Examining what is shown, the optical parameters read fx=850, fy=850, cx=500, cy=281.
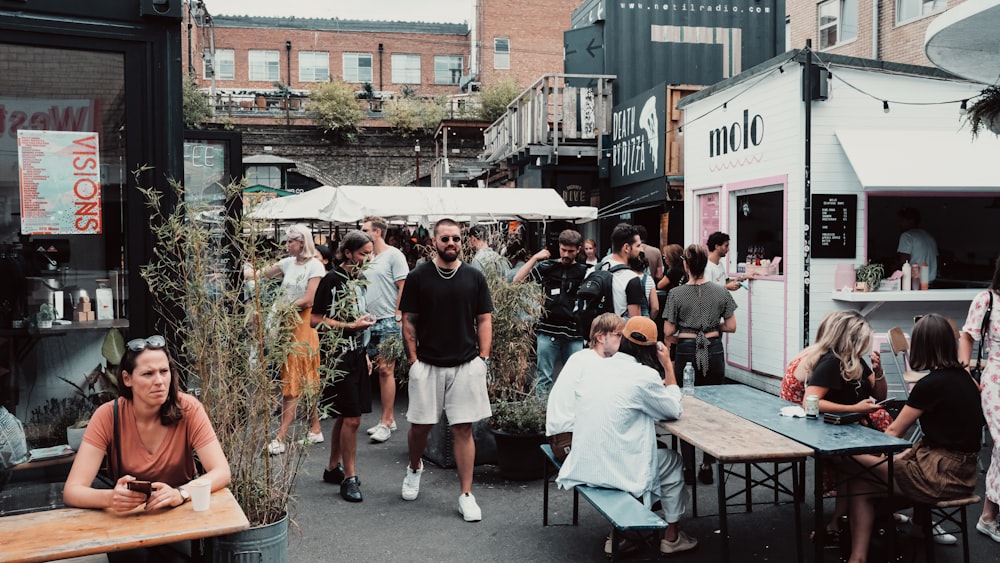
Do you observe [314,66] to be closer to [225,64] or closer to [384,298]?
[225,64]

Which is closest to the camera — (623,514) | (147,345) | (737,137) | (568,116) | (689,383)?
(147,345)

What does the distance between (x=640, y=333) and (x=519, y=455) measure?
162 cm

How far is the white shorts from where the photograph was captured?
537cm

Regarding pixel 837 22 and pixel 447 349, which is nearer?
pixel 447 349

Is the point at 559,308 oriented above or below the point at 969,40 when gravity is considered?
below

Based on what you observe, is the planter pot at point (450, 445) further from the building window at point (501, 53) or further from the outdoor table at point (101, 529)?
the building window at point (501, 53)

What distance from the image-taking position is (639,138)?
13.6 metres

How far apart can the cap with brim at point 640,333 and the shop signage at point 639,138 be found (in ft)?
25.8

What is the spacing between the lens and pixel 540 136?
15.3 metres

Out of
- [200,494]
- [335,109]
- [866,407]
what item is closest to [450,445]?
[866,407]

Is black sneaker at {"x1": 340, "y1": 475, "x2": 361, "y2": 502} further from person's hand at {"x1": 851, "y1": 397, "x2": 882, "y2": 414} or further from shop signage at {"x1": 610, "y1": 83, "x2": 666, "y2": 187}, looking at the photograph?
shop signage at {"x1": 610, "y1": 83, "x2": 666, "y2": 187}

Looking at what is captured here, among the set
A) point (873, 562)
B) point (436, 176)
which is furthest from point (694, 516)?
point (436, 176)

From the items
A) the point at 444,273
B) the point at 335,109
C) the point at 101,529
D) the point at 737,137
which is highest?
the point at 335,109

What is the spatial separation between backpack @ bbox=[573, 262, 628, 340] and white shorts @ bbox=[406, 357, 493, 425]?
6.14ft
